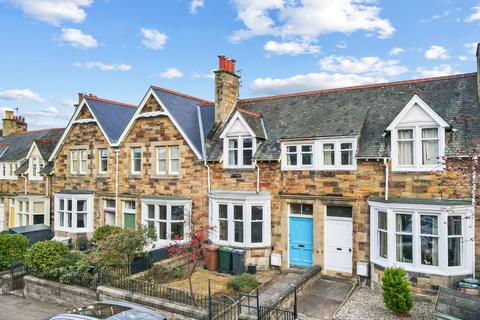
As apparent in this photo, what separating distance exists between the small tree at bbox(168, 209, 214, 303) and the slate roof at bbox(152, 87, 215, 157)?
4.50 m

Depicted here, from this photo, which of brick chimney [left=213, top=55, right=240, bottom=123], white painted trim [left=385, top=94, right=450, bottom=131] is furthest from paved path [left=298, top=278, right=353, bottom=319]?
brick chimney [left=213, top=55, right=240, bottom=123]

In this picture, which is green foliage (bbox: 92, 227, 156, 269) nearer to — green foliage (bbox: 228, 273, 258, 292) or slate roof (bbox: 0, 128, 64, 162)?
green foliage (bbox: 228, 273, 258, 292)

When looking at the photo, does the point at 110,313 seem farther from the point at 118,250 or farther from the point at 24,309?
the point at 24,309

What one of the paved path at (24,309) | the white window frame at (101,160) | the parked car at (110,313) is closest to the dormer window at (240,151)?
the white window frame at (101,160)

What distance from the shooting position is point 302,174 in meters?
17.7

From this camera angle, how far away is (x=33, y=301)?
16.2 metres

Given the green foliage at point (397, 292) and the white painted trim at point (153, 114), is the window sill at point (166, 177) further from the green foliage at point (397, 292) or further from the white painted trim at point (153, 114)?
the green foliage at point (397, 292)

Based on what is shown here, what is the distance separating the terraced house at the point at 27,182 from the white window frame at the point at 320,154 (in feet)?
61.1

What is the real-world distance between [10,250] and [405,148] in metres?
19.3

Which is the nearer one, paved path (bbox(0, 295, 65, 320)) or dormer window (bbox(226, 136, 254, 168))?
paved path (bbox(0, 295, 65, 320))

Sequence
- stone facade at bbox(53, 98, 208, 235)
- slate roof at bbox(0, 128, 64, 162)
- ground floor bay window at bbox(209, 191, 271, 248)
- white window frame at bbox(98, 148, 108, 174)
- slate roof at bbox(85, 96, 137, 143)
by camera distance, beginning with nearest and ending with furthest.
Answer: ground floor bay window at bbox(209, 191, 271, 248), stone facade at bbox(53, 98, 208, 235), white window frame at bbox(98, 148, 108, 174), slate roof at bbox(85, 96, 137, 143), slate roof at bbox(0, 128, 64, 162)

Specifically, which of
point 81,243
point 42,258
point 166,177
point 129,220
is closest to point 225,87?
point 166,177

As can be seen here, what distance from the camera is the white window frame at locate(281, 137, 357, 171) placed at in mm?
16547

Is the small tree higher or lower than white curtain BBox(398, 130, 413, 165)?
lower
